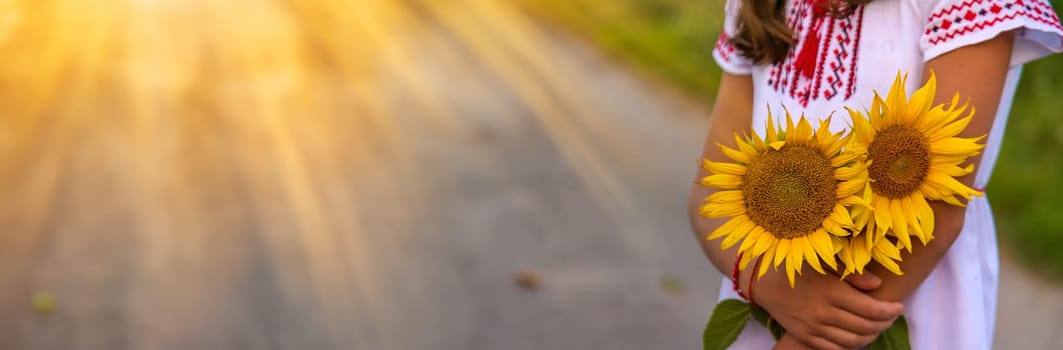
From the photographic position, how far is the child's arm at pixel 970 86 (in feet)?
4.97

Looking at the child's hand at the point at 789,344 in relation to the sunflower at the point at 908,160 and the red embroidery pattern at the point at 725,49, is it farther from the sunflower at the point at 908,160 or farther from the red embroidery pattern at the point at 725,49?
the red embroidery pattern at the point at 725,49

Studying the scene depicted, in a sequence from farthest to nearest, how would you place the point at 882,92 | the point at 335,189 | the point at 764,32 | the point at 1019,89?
1. the point at 1019,89
2. the point at 335,189
3. the point at 764,32
4. the point at 882,92

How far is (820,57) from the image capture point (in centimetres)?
173

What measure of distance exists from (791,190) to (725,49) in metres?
0.53

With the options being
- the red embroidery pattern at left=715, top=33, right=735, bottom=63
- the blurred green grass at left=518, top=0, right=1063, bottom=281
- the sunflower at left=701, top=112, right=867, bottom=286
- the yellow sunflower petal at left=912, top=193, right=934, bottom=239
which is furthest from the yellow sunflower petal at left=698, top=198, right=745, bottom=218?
the blurred green grass at left=518, top=0, right=1063, bottom=281

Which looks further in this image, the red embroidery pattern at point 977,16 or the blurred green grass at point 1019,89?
the blurred green grass at point 1019,89


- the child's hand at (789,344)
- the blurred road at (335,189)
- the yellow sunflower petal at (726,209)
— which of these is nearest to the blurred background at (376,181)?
the blurred road at (335,189)

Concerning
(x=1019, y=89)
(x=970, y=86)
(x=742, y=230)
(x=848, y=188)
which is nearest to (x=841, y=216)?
(x=848, y=188)

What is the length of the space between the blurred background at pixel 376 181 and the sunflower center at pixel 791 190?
8.44 feet

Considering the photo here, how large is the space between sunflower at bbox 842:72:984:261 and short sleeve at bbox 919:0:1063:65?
0.09 meters

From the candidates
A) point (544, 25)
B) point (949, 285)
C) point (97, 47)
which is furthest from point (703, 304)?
point (97, 47)

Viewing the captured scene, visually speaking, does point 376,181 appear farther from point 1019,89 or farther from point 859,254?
point 859,254

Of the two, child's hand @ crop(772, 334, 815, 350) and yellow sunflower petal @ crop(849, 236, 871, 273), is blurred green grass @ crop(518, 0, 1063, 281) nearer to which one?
child's hand @ crop(772, 334, 815, 350)

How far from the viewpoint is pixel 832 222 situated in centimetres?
146
